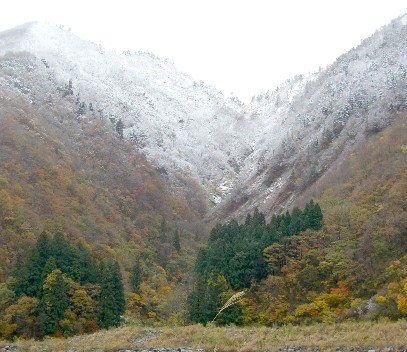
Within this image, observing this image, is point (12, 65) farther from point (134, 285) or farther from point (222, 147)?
point (134, 285)

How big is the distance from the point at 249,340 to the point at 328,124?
66.6 metres

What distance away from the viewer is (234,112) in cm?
15800

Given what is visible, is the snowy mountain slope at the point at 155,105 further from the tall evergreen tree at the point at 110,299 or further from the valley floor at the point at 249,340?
the valley floor at the point at 249,340

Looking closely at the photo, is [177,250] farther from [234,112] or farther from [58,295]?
[234,112]

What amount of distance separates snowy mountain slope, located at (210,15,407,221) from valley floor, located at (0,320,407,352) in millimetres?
44984

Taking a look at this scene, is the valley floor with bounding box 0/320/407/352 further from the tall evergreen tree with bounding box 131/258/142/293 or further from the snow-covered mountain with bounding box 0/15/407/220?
the snow-covered mountain with bounding box 0/15/407/220

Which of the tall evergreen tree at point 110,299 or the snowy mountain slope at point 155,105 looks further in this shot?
the snowy mountain slope at point 155,105

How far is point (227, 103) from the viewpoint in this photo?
6752 inches

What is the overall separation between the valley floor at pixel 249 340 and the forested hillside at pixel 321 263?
4.69 meters

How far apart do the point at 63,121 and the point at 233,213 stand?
37541mm

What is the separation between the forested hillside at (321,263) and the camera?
36844 millimetres

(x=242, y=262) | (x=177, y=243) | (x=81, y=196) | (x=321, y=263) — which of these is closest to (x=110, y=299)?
(x=242, y=262)

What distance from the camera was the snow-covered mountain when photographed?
274 ft

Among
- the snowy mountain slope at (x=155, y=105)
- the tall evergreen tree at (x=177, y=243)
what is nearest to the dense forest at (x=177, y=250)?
the tall evergreen tree at (x=177, y=243)
